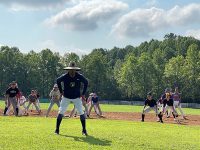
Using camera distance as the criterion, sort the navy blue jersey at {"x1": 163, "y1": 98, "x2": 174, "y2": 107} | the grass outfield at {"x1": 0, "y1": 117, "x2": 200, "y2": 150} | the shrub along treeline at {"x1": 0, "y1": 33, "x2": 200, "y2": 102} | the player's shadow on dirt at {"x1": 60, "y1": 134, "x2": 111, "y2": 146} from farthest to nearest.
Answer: the shrub along treeline at {"x1": 0, "y1": 33, "x2": 200, "y2": 102}
the navy blue jersey at {"x1": 163, "y1": 98, "x2": 174, "y2": 107}
the player's shadow on dirt at {"x1": 60, "y1": 134, "x2": 111, "y2": 146}
the grass outfield at {"x1": 0, "y1": 117, "x2": 200, "y2": 150}

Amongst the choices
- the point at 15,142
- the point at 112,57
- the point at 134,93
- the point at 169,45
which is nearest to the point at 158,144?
the point at 15,142

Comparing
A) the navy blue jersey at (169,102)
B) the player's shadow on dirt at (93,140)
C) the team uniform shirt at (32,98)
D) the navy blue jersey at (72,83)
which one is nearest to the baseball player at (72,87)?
the navy blue jersey at (72,83)

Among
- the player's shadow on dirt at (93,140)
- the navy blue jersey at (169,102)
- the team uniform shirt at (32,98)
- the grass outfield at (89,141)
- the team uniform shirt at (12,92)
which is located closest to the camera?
the grass outfield at (89,141)

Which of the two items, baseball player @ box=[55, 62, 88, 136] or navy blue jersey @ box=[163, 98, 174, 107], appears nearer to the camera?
baseball player @ box=[55, 62, 88, 136]

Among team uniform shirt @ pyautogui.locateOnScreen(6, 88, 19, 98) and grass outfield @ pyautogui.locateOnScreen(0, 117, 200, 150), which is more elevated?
team uniform shirt @ pyautogui.locateOnScreen(6, 88, 19, 98)

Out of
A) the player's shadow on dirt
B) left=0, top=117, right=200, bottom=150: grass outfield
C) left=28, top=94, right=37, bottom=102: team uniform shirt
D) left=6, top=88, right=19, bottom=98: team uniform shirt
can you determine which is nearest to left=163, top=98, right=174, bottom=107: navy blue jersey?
left=6, top=88, right=19, bottom=98: team uniform shirt

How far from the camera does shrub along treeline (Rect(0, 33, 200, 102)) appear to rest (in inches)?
3773

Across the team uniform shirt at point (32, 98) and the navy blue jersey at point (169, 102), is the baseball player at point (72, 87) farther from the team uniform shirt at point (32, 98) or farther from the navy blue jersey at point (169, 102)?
the team uniform shirt at point (32, 98)

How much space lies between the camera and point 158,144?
12.1m

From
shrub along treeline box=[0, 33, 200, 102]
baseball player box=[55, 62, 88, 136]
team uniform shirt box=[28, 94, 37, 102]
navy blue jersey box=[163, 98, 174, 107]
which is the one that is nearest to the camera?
baseball player box=[55, 62, 88, 136]

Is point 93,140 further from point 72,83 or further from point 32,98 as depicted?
point 32,98

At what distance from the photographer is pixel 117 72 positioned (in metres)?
120

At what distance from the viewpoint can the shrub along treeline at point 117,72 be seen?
95.8 m

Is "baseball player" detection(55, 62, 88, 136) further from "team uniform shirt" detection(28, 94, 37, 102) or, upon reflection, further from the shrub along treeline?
the shrub along treeline
